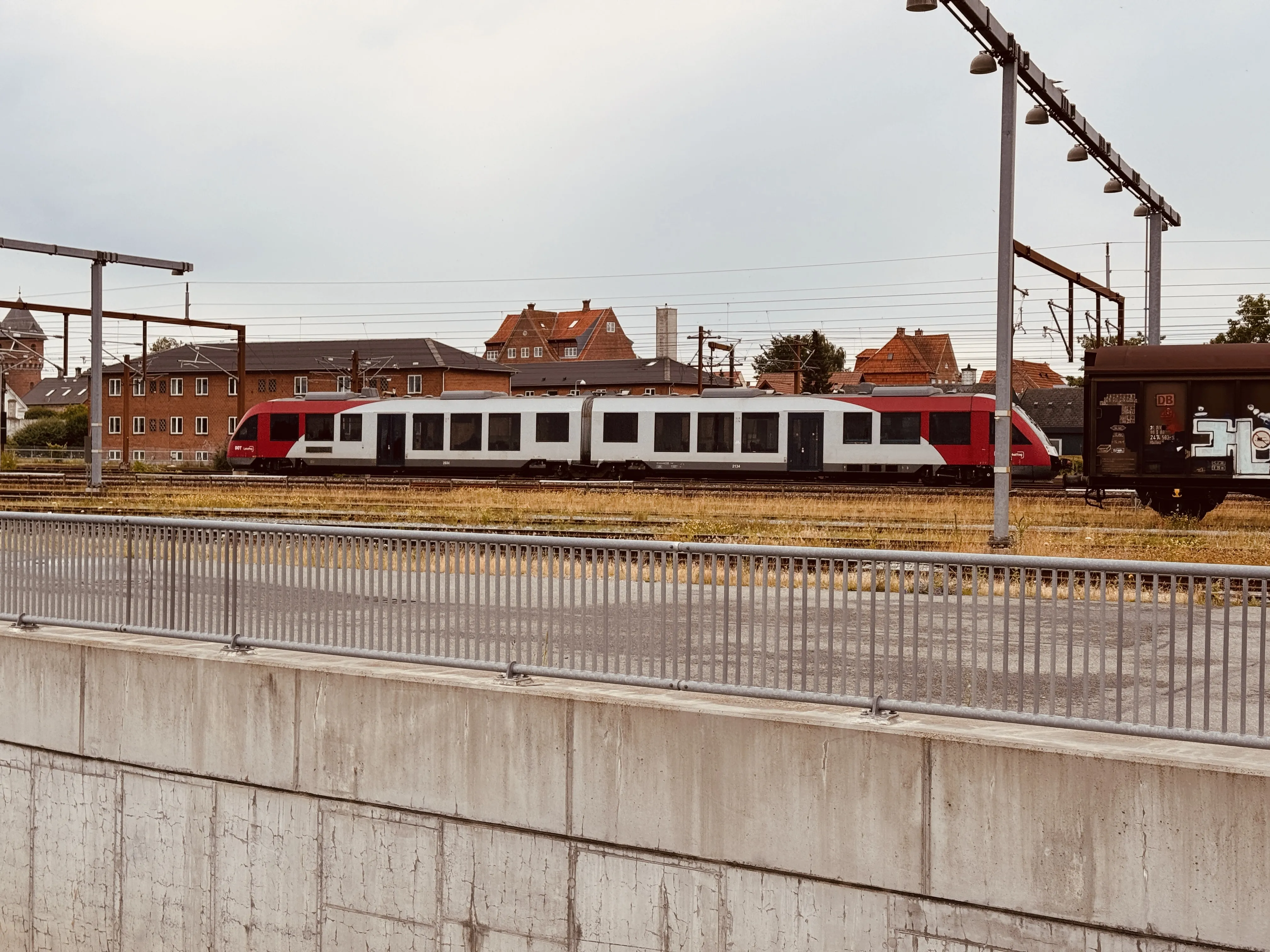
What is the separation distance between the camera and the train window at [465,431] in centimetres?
3881

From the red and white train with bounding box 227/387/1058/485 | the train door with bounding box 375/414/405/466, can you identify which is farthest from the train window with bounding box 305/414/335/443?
the train door with bounding box 375/414/405/466

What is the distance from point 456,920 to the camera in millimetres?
7059

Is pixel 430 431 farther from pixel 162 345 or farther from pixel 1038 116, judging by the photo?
pixel 162 345

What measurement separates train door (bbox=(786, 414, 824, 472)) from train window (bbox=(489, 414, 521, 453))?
846 cm

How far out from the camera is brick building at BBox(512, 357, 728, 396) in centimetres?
10206

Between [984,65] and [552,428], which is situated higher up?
[984,65]

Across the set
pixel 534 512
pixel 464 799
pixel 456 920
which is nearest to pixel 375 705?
pixel 464 799

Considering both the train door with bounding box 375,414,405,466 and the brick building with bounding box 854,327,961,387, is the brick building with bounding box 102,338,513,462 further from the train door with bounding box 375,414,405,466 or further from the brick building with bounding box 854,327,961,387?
the train door with bounding box 375,414,405,466

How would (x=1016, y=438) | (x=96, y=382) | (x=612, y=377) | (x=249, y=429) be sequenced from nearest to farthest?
(x=96, y=382) < (x=1016, y=438) < (x=249, y=429) < (x=612, y=377)

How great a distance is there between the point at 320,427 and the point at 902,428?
18.5 metres

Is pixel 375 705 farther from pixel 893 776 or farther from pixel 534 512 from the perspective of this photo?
pixel 534 512

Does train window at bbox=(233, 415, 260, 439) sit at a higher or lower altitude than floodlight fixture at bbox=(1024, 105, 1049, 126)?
lower

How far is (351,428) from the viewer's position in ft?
132

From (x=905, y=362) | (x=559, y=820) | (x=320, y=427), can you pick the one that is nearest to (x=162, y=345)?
(x=905, y=362)
